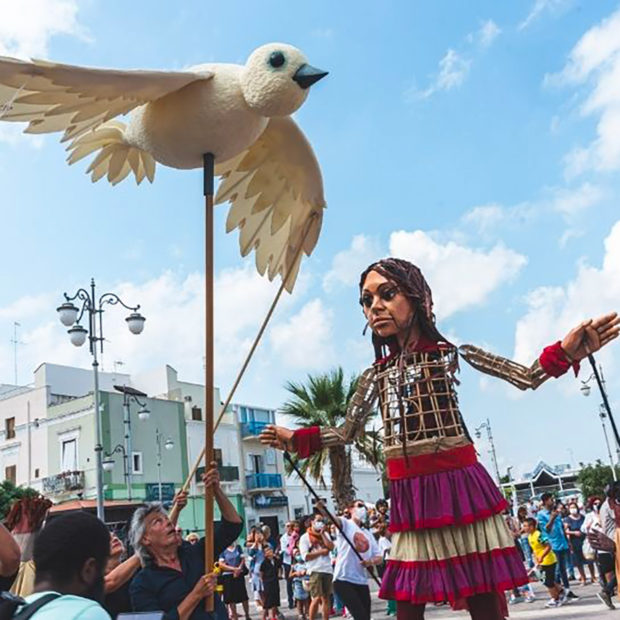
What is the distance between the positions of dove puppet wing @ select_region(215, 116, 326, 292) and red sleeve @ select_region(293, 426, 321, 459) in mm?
741

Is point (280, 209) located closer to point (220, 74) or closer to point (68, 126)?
point (220, 74)

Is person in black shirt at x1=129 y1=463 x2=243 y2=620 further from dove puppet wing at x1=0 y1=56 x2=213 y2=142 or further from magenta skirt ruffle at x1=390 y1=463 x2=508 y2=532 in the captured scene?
dove puppet wing at x1=0 y1=56 x2=213 y2=142

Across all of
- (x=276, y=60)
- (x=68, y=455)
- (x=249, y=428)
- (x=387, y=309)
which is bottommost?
(x=387, y=309)

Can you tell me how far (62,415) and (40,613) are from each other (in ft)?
101

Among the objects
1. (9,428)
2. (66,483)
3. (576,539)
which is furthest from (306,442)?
(9,428)

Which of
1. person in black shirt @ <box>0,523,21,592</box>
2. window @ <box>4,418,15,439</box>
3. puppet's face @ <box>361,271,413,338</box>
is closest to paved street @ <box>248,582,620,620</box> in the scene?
puppet's face @ <box>361,271,413,338</box>

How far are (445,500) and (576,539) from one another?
9610 mm

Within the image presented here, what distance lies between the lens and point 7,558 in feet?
8.03

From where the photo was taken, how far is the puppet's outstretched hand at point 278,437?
141 inches

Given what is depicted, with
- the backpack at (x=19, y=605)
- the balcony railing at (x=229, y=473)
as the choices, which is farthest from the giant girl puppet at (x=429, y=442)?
the balcony railing at (x=229, y=473)

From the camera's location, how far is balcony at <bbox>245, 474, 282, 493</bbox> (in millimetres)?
36062

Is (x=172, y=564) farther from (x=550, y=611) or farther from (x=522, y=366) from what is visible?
(x=550, y=611)

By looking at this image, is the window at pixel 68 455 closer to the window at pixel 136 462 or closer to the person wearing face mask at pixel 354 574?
the window at pixel 136 462

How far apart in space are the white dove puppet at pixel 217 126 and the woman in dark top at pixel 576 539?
31.1ft
